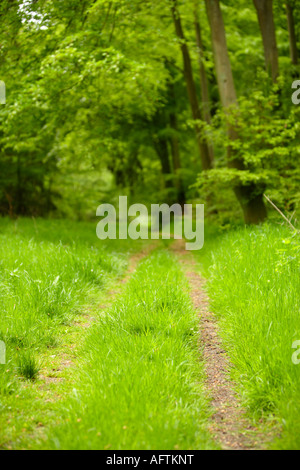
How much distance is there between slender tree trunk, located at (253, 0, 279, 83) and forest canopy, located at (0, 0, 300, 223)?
0.9 inches

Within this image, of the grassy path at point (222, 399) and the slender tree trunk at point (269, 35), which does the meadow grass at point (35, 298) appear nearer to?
the grassy path at point (222, 399)

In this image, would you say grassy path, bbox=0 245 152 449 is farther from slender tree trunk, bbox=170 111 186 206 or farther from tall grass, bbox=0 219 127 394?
slender tree trunk, bbox=170 111 186 206

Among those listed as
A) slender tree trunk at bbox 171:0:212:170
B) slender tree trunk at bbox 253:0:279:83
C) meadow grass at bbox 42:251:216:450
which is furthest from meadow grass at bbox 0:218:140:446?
slender tree trunk at bbox 171:0:212:170

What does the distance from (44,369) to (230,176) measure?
5771 millimetres

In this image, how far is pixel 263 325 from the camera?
3568 millimetres

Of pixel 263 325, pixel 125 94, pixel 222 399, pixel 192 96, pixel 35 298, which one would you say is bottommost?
pixel 222 399

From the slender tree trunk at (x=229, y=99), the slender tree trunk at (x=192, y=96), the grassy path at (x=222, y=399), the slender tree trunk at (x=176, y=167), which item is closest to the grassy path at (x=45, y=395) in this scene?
the grassy path at (x=222, y=399)

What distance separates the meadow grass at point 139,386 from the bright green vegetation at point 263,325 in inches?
14.3

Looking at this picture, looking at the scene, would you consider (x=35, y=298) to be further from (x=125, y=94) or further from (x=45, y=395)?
(x=125, y=94)

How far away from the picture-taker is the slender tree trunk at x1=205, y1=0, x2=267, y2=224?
9.10 meters

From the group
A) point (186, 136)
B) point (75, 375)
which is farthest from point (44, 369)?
point (186, 136)

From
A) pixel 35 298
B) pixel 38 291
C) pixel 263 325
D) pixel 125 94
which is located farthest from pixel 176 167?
pixel 263 325

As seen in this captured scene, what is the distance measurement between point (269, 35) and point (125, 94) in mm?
4470
